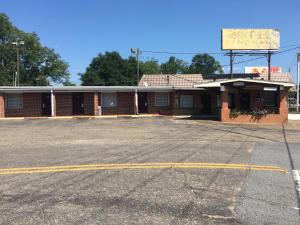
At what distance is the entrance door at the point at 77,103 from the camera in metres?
37.7

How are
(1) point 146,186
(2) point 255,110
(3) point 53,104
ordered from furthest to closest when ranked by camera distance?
(3) point 53,104 → (2) point 255,110 → (1) point 146,186

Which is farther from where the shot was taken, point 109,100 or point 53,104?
point 109,100

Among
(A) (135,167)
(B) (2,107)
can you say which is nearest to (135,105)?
(B) (2,107)

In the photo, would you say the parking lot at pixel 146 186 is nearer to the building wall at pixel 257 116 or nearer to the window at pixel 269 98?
the building wall at pixel 257 116

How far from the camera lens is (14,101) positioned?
36312 millimetres

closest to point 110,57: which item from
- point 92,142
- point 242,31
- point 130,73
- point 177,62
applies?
point 130,73

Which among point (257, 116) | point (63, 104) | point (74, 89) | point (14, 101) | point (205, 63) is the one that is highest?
point (205, 63)

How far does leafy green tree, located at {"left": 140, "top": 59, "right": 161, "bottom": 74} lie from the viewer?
94.3m

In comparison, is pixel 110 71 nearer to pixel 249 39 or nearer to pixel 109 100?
pixel 249 39

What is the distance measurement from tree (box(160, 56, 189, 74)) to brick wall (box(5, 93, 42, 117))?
232ft

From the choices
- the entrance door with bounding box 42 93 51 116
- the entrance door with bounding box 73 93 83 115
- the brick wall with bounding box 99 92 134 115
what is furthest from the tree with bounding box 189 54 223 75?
the entrance door with bounding box 42 93 51 116

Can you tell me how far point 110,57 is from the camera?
84125 millimetres

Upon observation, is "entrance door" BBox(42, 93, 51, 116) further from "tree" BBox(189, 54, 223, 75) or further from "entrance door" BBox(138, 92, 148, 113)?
"tree" BBox(189, 54, 223, 75)

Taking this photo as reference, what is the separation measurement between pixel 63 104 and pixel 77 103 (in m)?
1.19
